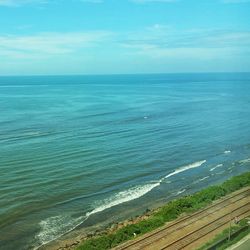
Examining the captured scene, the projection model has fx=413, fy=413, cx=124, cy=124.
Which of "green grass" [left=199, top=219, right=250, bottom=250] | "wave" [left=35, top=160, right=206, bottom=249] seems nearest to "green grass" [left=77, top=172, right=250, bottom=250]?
"wave" [left=35, top=160, right=206, bottom=249]

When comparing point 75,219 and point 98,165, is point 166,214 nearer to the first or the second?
point 75,219

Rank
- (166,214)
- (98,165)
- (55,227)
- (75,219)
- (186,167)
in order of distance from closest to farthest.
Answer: (55,227) → (166,214) → (75,219) → (98,165) → (186,167)

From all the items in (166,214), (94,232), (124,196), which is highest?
(166,214)

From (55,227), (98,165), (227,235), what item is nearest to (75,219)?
(55,227)

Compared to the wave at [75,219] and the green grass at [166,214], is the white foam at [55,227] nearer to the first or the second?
the wave at [75,219]

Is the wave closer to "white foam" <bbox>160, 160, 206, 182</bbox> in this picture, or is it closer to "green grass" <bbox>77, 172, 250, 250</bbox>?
"white foam" <bbox>160, 160, 206, 182</bbox>

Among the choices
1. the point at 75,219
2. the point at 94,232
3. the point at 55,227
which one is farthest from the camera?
the point at 75,219
